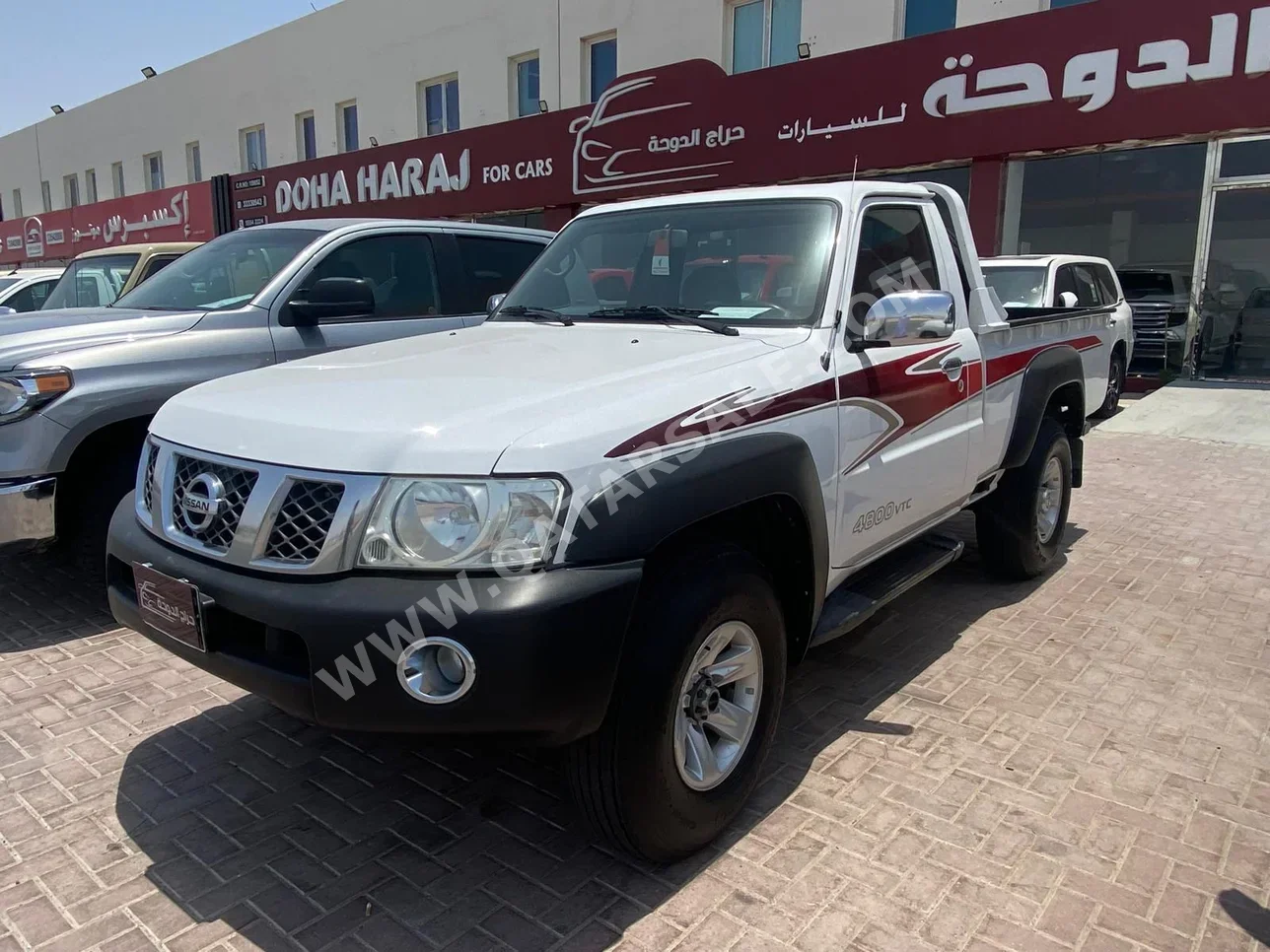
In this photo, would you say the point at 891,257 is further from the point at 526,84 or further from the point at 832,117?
the point at 526,84

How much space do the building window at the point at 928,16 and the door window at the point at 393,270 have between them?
10384 mm

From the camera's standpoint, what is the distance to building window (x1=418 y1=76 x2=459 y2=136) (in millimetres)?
20797

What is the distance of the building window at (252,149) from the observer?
85.6 ft

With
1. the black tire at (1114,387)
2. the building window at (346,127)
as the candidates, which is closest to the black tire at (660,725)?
the black tire at (1114,387)

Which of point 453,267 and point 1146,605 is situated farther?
point 453,267

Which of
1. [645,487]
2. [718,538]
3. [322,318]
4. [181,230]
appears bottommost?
[718,538]

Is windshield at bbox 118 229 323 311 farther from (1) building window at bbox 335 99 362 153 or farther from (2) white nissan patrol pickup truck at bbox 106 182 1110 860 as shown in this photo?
(1) building window at bbox 335 99 362 153

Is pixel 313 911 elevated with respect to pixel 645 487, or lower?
lower

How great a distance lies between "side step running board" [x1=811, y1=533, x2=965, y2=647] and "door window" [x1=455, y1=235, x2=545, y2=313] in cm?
326

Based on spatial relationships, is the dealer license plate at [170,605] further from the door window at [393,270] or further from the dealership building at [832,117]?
the dealership building at [832,117]

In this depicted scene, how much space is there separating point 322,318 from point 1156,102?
1055 cm

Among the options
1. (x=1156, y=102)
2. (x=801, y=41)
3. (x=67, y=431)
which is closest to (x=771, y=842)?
(x=67, y=431)

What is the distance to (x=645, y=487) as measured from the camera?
2.32 m

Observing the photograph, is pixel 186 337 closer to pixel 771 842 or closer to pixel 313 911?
pixel 313 911
